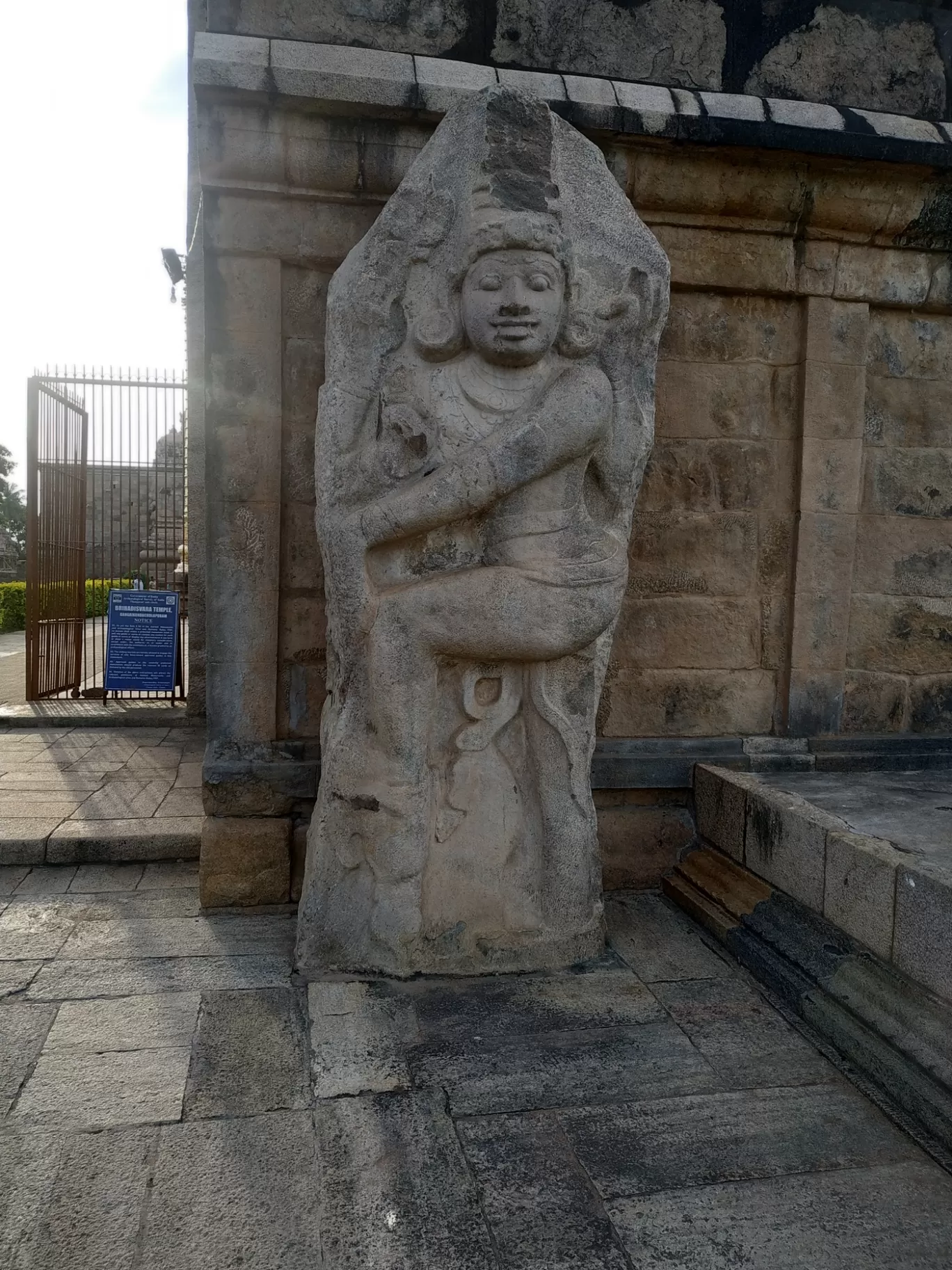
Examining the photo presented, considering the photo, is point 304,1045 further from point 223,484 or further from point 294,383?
point 294,383

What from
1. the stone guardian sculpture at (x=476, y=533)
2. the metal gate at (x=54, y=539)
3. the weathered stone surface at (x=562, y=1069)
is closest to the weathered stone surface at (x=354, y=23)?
the stone guardian sculpture at (x=476, y=533)

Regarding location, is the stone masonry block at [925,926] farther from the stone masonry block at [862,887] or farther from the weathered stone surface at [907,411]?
the weathered stone surface at [907,411]

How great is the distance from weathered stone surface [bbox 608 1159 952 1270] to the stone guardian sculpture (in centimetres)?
109

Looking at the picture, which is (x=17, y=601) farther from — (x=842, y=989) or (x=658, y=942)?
(x=842, y=989)

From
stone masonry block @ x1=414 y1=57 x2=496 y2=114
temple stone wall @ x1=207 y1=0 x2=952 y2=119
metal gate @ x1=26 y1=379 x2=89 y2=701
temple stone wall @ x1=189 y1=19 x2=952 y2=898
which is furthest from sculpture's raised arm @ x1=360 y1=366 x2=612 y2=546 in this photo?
metal gate @ x1=26 y1=379 x2=89 y2=701

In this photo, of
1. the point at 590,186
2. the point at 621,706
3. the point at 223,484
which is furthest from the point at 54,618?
the point at 590,186

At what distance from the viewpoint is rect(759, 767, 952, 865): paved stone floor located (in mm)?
2846

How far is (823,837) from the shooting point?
115 inches

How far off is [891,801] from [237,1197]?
2508 millimetres

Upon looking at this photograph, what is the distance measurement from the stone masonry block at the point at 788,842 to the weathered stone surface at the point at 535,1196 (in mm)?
1226

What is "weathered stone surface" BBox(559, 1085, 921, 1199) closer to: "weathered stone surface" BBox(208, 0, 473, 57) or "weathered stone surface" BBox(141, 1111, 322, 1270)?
"weathered stone surface" BBox(141, 1111, 322, 1270)

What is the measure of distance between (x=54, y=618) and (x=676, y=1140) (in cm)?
781

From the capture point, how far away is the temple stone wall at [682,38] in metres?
3.56

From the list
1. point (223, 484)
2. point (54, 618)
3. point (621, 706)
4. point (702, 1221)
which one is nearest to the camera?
point (702, 1221)
